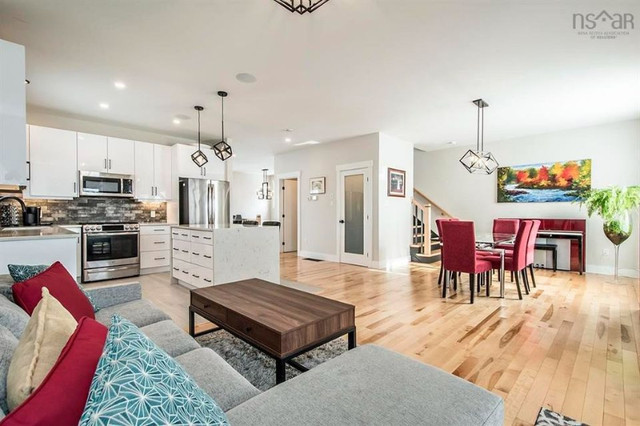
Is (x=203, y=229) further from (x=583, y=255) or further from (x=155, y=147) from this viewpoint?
(x=583, y=255)

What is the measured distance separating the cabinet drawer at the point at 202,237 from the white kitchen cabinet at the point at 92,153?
2.36 meters

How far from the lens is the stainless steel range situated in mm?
4637

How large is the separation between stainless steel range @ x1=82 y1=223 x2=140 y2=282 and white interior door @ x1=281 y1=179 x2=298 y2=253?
3891mm

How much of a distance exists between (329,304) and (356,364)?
0.87 meters

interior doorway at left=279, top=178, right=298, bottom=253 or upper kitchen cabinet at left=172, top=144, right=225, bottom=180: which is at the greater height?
upper kitchen cabinet at left=172, top=144, right=225, bottom=180

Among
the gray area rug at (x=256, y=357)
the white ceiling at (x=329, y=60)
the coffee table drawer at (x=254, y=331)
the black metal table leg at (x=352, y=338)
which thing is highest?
the white ceiling at (x=329, y=60)

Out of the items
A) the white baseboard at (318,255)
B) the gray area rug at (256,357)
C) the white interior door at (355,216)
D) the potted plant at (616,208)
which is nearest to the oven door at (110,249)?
the gray area rug at (256,357)

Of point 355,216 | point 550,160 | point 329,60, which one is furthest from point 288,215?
point 550,160

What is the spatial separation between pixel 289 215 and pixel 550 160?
19.9 feet

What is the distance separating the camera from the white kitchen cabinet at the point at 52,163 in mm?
4387

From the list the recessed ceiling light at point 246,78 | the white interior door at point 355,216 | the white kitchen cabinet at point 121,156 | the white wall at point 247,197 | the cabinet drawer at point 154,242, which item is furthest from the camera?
the white wall at point 247,197

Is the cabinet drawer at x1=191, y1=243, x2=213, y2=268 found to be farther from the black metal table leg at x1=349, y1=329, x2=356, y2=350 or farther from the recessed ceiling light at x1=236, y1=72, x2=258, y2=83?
the black metal table leg at x1=349, y1=329, x2=356, y2=350

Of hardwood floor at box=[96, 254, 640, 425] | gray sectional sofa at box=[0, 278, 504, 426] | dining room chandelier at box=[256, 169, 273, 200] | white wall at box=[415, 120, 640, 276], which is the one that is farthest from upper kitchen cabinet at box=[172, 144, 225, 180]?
dining room chandelier at box=[256, 169, 273, 200]

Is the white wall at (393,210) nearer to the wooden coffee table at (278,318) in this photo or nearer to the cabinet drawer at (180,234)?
the cabinet drawer at (180,234)
